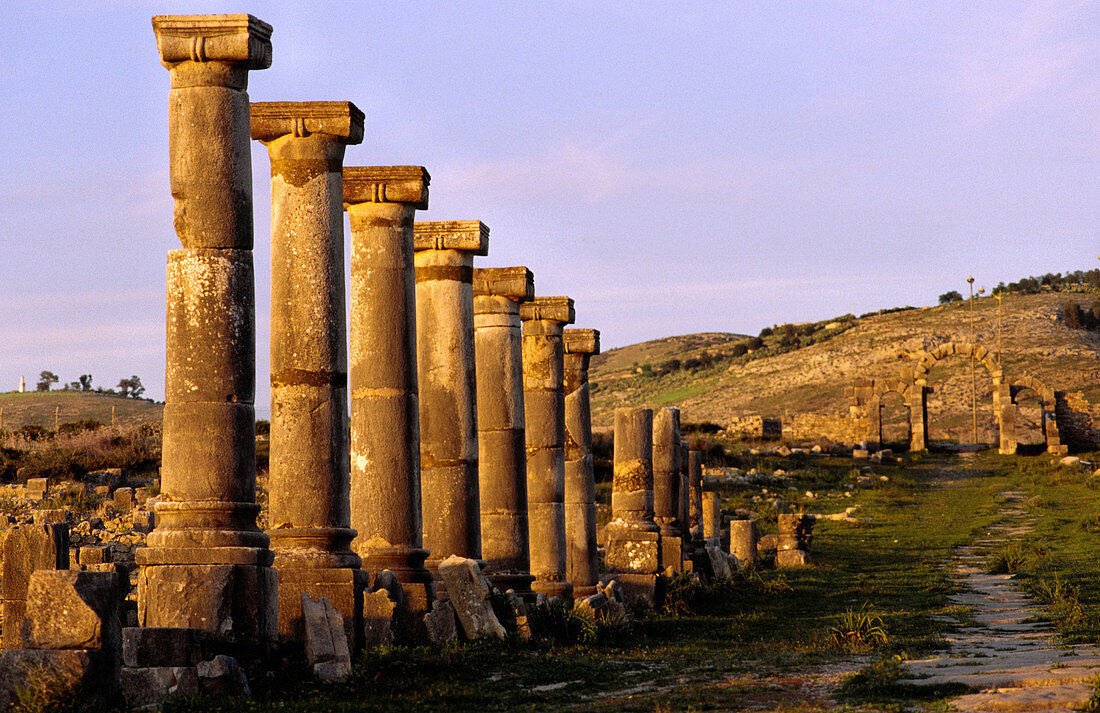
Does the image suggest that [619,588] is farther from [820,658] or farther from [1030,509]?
[1030,509]

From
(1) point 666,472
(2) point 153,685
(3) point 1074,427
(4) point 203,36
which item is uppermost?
(4) point 203,36

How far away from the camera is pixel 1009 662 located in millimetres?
11773

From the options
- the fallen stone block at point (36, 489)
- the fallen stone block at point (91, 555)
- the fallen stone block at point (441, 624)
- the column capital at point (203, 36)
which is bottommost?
the fallen stone block at point (441, 624)

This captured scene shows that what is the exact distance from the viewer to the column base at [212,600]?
1002 cm

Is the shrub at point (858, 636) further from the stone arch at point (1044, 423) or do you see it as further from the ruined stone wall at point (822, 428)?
the ruined stone wall at point (822, 428)

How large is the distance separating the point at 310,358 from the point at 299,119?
2.24 meters

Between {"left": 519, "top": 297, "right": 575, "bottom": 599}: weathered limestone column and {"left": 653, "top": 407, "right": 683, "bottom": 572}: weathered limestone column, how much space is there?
4.36m

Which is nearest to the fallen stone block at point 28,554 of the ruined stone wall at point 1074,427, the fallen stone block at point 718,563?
the fallen stone block at point 718,563

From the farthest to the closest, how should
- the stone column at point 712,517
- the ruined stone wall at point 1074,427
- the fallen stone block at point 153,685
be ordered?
the ruined stone wall at point 1074,427, the stone column at point 712,517, the fallen stone block at point 153,685

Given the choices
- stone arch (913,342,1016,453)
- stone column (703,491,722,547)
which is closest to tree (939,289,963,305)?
stone arch (913,342,1016,453)

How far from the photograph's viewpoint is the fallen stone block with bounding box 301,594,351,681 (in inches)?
415

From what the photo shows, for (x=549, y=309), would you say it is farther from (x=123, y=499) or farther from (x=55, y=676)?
(x=123, y=499)

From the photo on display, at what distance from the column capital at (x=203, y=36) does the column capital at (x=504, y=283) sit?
7815 mm

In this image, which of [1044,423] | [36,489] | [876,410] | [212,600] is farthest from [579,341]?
[876,410]
